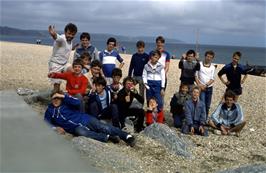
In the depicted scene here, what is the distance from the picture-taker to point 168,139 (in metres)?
7.39

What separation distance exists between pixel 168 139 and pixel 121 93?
52.9 inches

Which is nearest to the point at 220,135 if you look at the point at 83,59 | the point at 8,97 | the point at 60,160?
the point at 83,59

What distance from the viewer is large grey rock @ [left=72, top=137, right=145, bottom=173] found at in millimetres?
5461

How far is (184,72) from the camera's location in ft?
30.2

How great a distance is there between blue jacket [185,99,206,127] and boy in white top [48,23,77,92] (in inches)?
104

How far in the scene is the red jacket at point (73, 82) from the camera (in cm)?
784

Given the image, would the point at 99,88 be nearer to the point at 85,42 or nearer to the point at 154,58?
the point at 85,42

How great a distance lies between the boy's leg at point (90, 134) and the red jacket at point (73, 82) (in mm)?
1115

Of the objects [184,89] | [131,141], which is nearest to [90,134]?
[131,141]

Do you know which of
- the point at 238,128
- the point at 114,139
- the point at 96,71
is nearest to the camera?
the point at 114,139

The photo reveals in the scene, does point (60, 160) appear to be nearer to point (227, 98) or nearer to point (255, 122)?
point (227, 98)

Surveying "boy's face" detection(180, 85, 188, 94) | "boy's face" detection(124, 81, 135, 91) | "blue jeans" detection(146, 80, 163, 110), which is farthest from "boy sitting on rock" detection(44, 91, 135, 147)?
"boy's face" detection(180, 85, 188, 94)

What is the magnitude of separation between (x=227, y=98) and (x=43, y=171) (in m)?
7.28

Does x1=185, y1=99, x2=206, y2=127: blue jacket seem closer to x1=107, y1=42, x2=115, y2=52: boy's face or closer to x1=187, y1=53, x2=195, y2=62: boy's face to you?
x1=187, y1=53, x2=195, y2=62: boy's face
